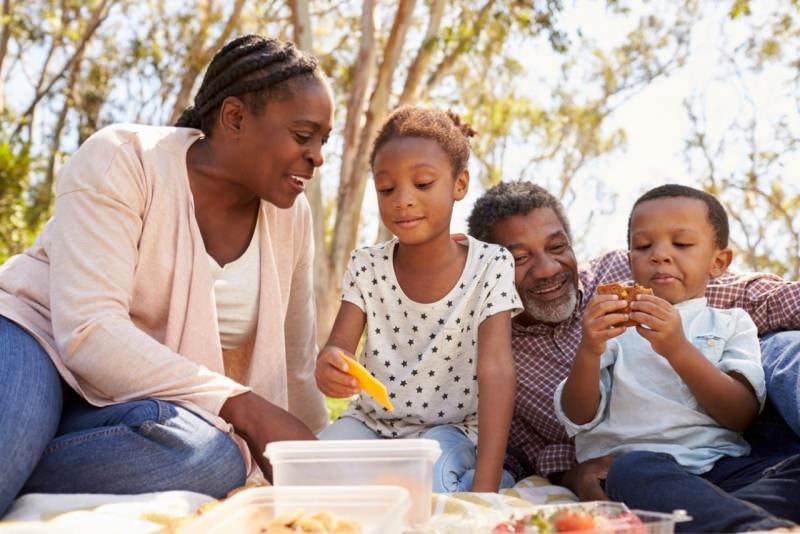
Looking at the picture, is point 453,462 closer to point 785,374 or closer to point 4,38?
point 785,374

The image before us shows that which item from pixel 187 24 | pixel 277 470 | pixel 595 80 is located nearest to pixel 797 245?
pixel 595 80

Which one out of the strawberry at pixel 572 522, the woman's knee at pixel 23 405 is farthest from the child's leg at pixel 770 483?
the woman's knee at pixel 23 405

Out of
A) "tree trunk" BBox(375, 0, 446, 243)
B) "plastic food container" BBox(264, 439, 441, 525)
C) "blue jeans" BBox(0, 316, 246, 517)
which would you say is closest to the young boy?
"plastic food container" BBox(264, 439, 441, 525)

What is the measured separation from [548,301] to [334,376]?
3.20 ft

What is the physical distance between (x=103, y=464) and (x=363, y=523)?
3.02ft

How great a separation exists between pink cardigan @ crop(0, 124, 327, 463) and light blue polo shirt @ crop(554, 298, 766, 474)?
1084mm

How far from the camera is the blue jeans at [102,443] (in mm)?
2447

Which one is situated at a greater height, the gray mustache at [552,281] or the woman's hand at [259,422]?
the gray mustache at [552,281]

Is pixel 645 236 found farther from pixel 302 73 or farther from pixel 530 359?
pixel 302 73

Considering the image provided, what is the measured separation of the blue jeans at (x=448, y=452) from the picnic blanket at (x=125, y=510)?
0.32m

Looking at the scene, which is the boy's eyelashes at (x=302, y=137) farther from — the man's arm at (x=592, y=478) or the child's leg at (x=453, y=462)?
the man's arm at (x=592, y=478)

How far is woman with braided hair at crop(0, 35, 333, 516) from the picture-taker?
99.2 inches

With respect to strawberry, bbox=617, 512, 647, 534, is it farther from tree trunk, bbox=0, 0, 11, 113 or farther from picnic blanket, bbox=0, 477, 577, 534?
tree trunk, bbox=0, 0, 11, 113

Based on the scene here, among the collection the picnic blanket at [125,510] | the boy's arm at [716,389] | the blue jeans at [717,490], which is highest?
the boy's arm at [716,389]
